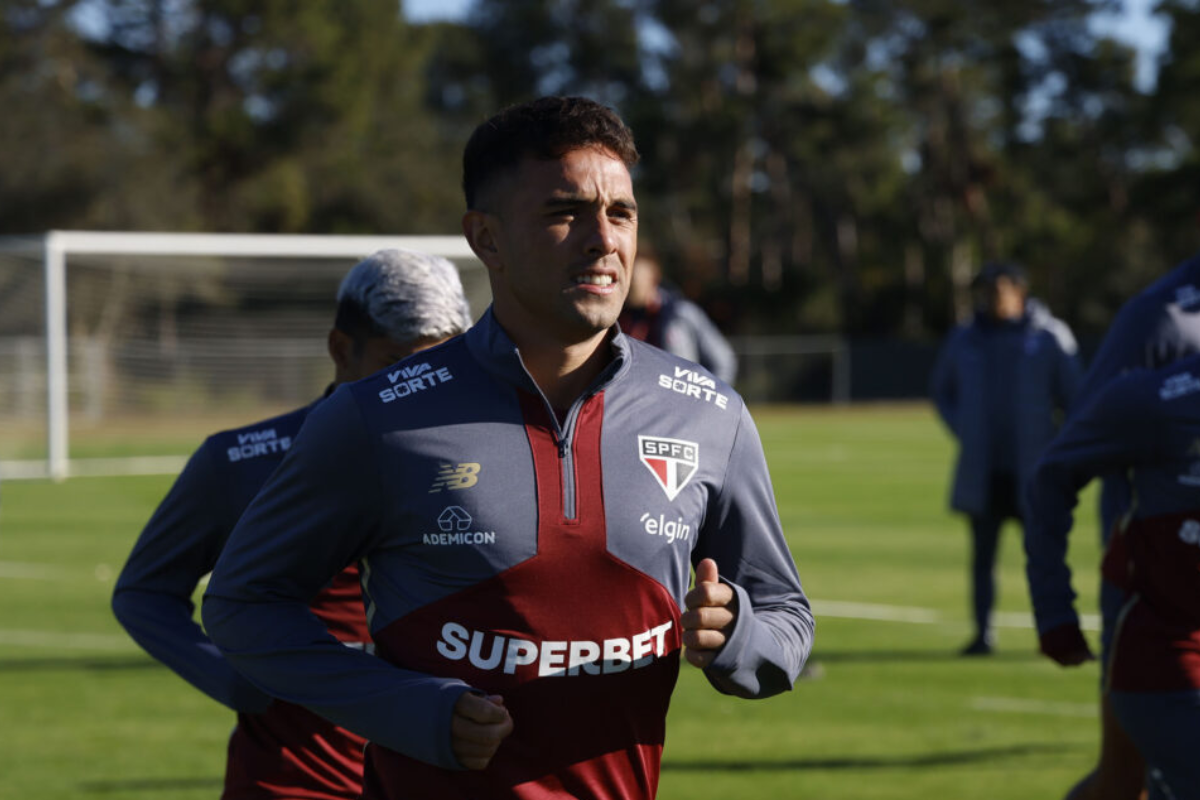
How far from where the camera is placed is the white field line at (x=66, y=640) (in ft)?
37.1

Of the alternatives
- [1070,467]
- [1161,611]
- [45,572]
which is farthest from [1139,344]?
[45,572]

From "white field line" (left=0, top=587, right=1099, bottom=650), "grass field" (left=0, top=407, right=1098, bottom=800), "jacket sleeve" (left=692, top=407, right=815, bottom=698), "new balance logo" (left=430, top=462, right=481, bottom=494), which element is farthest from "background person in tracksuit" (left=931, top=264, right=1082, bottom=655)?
"new balance logo" (left=430, top=462, right=481, bottom=494)

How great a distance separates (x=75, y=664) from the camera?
1063 cm

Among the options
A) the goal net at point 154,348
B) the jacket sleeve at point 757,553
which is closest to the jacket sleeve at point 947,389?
the jacket sleeve at point 757,553

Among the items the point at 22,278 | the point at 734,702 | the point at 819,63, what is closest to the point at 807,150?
the point at 819,63

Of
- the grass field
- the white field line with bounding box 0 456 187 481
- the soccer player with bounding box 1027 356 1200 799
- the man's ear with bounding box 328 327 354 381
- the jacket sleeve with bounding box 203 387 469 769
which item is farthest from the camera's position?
the white field line with bounding box 0 456 187 481

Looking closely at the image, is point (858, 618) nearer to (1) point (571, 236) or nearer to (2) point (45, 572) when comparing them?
(2) point (45, 572)

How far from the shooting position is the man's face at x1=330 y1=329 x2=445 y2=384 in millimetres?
3885

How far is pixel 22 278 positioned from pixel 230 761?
84.0ft

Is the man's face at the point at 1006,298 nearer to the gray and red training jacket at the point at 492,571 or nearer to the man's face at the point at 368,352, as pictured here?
the man's face at the point at 368,352

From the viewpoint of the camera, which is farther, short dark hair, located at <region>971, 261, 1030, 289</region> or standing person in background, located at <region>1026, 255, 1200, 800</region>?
short dark hair, located at <region>971, 261, 1030, 289</region>

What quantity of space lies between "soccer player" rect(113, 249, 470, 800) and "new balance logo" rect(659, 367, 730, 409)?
3.07ft

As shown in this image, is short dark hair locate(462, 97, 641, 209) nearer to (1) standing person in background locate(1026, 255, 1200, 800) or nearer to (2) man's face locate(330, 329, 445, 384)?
(2) man's face locate(330, 329, 445, 384)

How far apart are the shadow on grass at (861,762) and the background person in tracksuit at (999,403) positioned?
2674 mm
